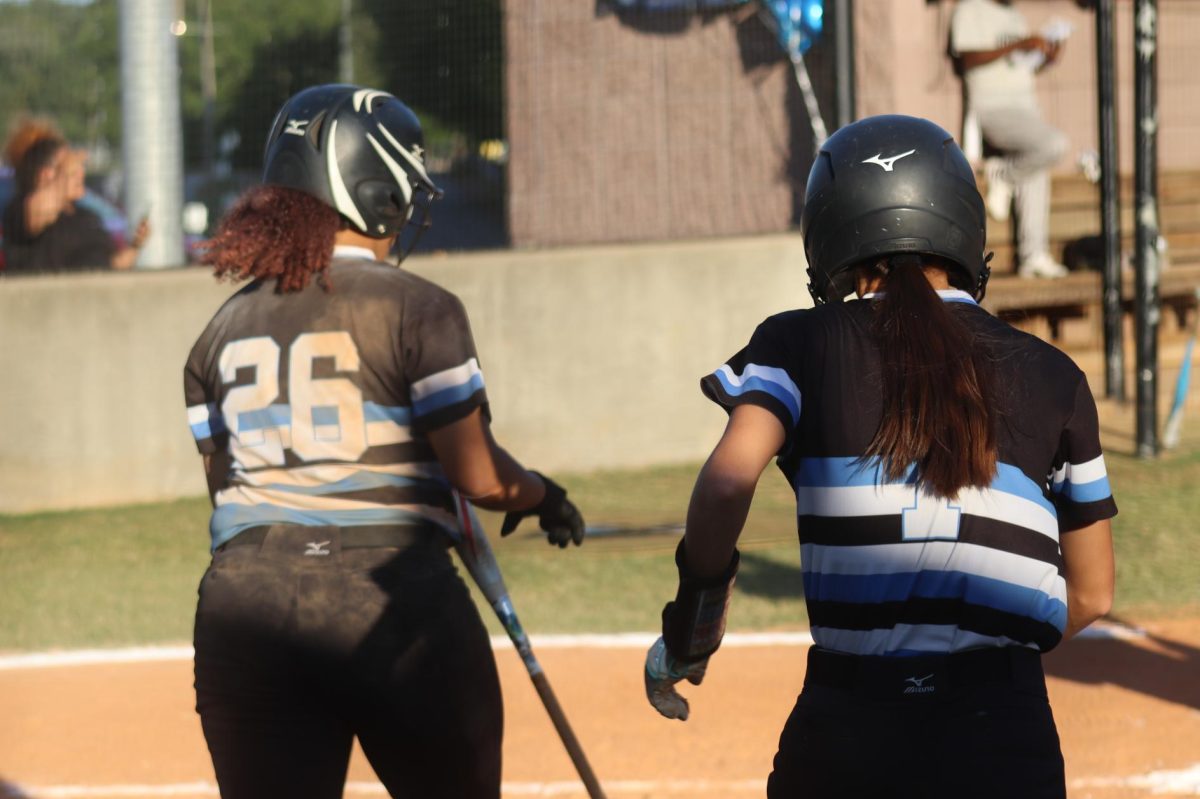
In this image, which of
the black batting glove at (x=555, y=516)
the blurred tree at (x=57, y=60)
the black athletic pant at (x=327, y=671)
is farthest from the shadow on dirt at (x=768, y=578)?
the blurred tree at (x=57, y=60)

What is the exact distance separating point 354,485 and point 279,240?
53 centimetres

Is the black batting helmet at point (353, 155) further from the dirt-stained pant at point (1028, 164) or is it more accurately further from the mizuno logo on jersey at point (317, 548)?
the dirt-stained pant at point (1028, 164)

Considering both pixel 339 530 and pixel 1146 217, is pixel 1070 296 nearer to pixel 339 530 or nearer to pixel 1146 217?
pixel 1146 217

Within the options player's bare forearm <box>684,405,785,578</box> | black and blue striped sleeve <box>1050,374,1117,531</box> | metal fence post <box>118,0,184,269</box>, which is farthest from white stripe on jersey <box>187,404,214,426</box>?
metal fence post <box>118,0,184,269</box>

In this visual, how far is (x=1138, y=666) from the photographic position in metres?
6.09

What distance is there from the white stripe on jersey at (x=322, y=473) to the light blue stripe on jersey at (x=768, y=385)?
0.83 metres

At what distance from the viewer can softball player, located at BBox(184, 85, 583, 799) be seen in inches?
115

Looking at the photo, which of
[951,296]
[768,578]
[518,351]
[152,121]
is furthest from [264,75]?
[951,296]

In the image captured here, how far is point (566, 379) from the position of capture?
1077cm

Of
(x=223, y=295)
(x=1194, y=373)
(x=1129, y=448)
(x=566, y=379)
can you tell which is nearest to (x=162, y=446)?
(x=223, y=295)

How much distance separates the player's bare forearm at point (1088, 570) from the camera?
256 cm

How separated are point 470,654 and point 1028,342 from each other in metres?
1.21

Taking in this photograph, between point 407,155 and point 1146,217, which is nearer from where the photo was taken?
point 407,155

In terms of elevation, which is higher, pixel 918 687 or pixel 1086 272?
pixel 918 687
